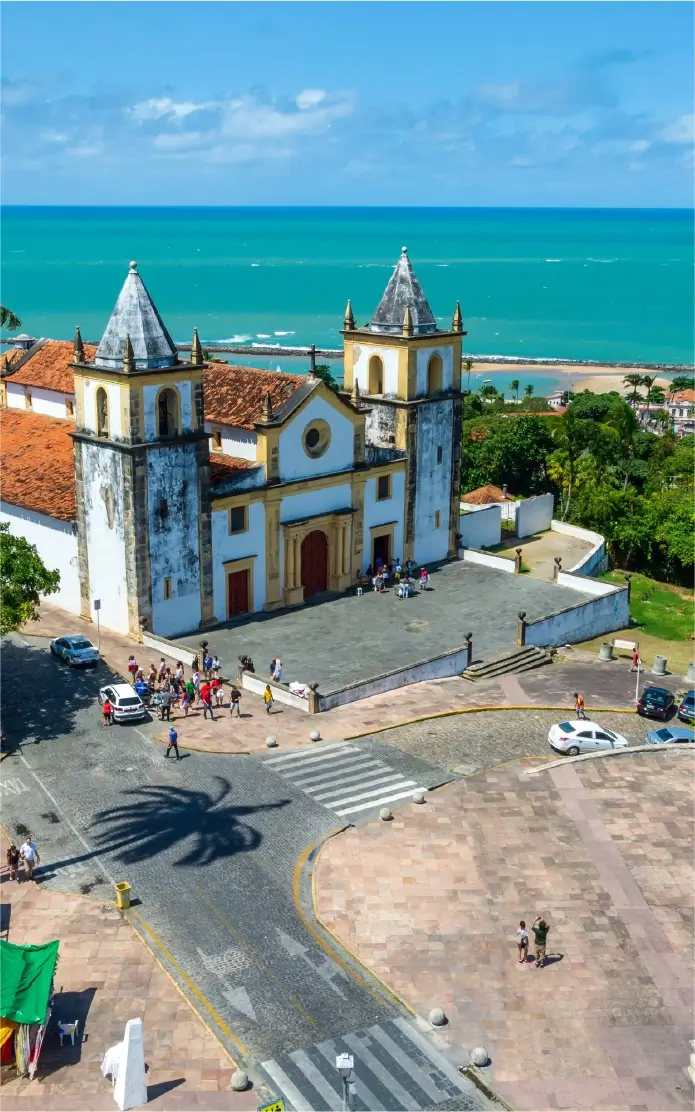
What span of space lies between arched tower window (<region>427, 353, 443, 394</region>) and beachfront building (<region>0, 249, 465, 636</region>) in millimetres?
89

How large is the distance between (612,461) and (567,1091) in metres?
56.3

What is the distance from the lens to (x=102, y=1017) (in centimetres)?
2467

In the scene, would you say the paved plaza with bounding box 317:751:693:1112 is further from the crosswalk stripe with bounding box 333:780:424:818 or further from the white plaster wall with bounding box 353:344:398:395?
the white plaster wall with bounding box 353:344:398:395

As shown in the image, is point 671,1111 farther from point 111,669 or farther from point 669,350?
point 669,350

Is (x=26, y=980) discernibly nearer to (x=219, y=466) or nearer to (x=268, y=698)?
(x=268, y=698)

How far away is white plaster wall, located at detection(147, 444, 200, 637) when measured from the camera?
4303 cm

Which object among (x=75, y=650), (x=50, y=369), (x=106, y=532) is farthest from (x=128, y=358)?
(x=50, y=369)

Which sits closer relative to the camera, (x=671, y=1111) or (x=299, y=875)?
(x=671, y=1111)

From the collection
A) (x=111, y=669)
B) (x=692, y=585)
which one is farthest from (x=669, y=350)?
(x=111, y=669)

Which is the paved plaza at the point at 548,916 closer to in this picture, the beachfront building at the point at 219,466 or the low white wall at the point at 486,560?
the beachfront building at the point at 219,466

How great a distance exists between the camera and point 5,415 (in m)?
55.2

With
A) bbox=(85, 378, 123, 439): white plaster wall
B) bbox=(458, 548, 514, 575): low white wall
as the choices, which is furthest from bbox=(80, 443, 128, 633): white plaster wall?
bbox=(458, 548, 514, 575): low white wall

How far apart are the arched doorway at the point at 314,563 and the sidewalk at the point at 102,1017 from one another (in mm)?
22827

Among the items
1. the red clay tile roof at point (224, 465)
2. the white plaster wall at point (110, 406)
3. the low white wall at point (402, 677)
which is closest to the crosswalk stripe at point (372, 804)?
the low white wall at point (402, 677)
